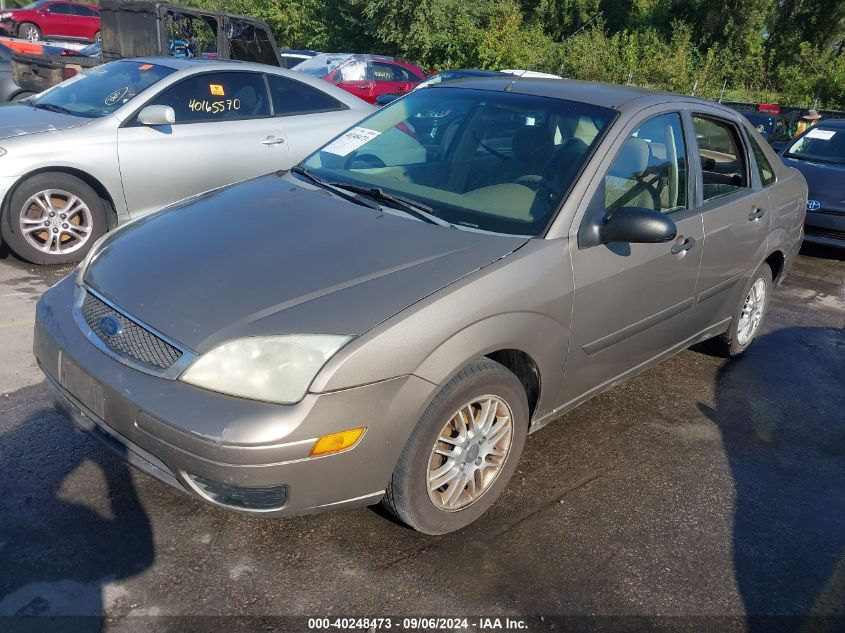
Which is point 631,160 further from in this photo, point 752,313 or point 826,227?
point 826,227

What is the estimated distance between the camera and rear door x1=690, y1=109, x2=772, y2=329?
3.86 meters

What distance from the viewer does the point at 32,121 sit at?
18.0ft

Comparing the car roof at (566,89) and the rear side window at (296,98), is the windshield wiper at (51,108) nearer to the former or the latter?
the rear side window at (296,98)

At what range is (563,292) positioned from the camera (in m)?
2.91

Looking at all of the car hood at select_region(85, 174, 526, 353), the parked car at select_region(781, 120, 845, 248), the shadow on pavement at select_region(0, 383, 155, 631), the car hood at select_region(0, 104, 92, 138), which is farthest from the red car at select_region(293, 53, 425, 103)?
the shadow on pavement at select_region(0, 383, 155, 631)

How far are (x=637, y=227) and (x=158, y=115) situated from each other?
3.91m

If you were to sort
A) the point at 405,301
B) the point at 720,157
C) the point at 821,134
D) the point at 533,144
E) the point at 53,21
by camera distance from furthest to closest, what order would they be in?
the point at 53,21 → the point at 821,134 → the point at 720,157 → the point at 533,144 → the point at 405,301

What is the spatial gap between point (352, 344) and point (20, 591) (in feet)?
4.46

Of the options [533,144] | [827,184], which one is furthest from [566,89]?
[827,184]

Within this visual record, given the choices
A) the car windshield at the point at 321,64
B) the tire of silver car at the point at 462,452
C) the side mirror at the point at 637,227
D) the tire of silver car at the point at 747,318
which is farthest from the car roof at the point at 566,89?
the car windshield at the point at 321,64

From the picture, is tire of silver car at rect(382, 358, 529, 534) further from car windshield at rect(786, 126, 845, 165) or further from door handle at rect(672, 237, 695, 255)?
car windshield at rect(786, 126, 845, 165)

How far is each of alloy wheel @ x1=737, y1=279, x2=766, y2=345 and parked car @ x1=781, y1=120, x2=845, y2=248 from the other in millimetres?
3554

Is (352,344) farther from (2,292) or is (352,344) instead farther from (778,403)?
(2,292)

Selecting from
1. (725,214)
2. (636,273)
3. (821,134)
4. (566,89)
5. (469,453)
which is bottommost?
(469,453)
